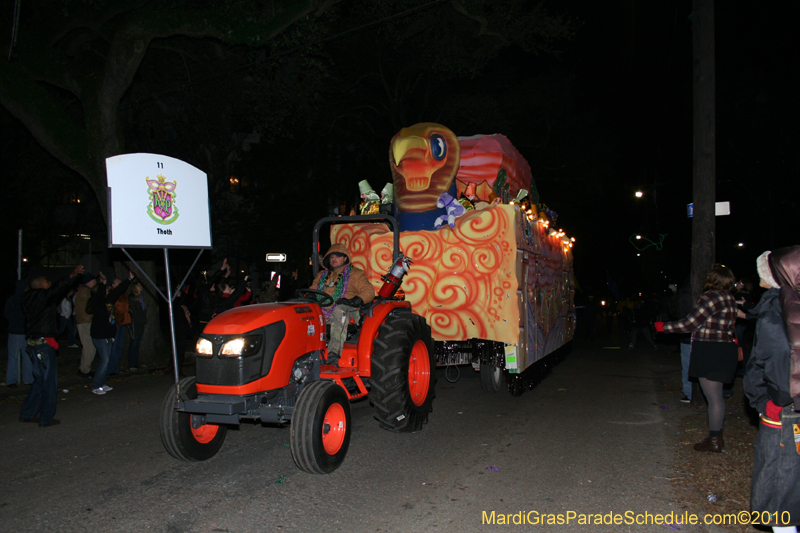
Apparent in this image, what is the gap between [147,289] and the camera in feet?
37.6

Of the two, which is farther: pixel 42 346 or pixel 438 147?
pixel 438 147

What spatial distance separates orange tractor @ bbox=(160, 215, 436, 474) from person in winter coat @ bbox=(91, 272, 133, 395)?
14.4 ft

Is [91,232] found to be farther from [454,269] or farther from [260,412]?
[260,412]

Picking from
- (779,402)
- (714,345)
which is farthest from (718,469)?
(779,402)

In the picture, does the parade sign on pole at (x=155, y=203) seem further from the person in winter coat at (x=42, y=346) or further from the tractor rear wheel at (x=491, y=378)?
the tractor rear wheel at (x=491, y=378)

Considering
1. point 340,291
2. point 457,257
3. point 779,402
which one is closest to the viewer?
point 779,402

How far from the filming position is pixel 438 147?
764 cm

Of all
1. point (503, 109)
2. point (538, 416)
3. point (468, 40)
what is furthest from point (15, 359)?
point (503, 109)

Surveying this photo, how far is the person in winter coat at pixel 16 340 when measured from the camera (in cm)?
799

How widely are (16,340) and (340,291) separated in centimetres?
601

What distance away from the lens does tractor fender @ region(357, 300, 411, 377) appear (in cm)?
571

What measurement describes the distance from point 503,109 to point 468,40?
6089mm

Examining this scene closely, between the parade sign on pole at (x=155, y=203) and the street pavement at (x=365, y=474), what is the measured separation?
2188mm

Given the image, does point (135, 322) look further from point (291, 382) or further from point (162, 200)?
point (291, 382)
